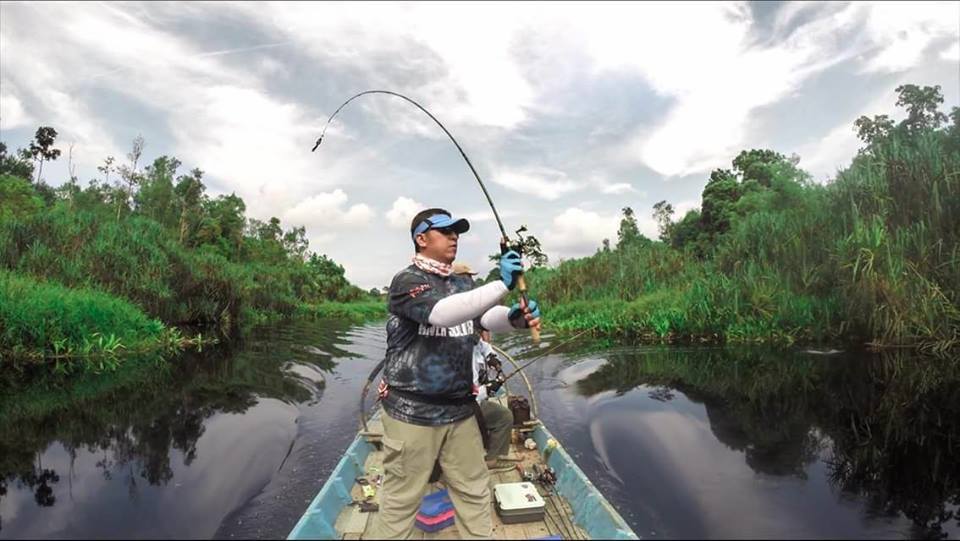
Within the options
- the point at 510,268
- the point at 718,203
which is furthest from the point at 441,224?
the point at 718,203

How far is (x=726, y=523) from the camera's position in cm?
521

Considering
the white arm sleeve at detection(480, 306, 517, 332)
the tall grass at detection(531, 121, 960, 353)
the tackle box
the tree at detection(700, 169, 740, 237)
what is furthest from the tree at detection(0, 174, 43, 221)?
the tree at detection(700, 169, 740, 237)

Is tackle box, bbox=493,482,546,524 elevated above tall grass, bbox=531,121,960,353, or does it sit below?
below

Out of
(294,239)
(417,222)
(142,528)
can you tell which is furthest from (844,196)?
(294,239)

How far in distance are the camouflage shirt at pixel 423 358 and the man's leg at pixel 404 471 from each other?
0.08m

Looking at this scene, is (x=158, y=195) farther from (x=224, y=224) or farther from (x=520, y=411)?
(x=520, y=411)

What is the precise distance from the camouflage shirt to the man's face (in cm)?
13

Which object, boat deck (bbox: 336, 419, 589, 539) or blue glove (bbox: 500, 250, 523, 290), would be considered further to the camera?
boat deck (bbox: 336, 419, 589, 539)

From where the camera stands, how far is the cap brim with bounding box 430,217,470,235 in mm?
3469

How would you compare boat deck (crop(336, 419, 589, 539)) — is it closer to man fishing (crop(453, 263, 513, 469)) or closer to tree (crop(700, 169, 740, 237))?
man fishing (crop(453, 263, 513, 469))

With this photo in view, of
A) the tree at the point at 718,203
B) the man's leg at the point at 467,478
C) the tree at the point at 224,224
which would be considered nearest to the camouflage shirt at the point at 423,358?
the man's leg at the point at 467,478

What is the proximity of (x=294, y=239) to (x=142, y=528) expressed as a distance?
200 ft

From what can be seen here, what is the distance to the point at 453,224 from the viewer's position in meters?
3.48

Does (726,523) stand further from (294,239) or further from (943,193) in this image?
(294,239)
